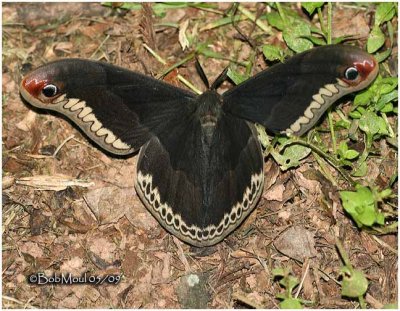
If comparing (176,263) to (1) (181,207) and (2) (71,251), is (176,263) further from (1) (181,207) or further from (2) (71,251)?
(2) (71,251)

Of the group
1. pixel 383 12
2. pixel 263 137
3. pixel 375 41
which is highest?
pixel 383 12

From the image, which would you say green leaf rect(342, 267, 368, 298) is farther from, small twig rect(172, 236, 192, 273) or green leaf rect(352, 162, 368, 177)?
small twig rect(172, 236, 192, 273)

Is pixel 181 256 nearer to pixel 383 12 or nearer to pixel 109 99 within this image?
pixel 109 99

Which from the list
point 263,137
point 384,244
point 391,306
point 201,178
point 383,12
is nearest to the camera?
point 391,306

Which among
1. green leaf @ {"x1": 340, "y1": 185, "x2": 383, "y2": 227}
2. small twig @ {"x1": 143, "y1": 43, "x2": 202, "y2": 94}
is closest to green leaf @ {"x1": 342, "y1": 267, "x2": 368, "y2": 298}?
green leaf @ {"x1": 340, "y1": 185, "x2": 383, "y2": 227}

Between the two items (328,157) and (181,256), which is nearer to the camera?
(181,256)

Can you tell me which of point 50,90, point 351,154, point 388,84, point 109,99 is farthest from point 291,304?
point 50,90

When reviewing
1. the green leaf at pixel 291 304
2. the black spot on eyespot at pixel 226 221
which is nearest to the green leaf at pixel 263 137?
the black spot on eyespot at pixel 226 221

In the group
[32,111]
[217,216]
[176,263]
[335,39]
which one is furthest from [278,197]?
[32,111]
